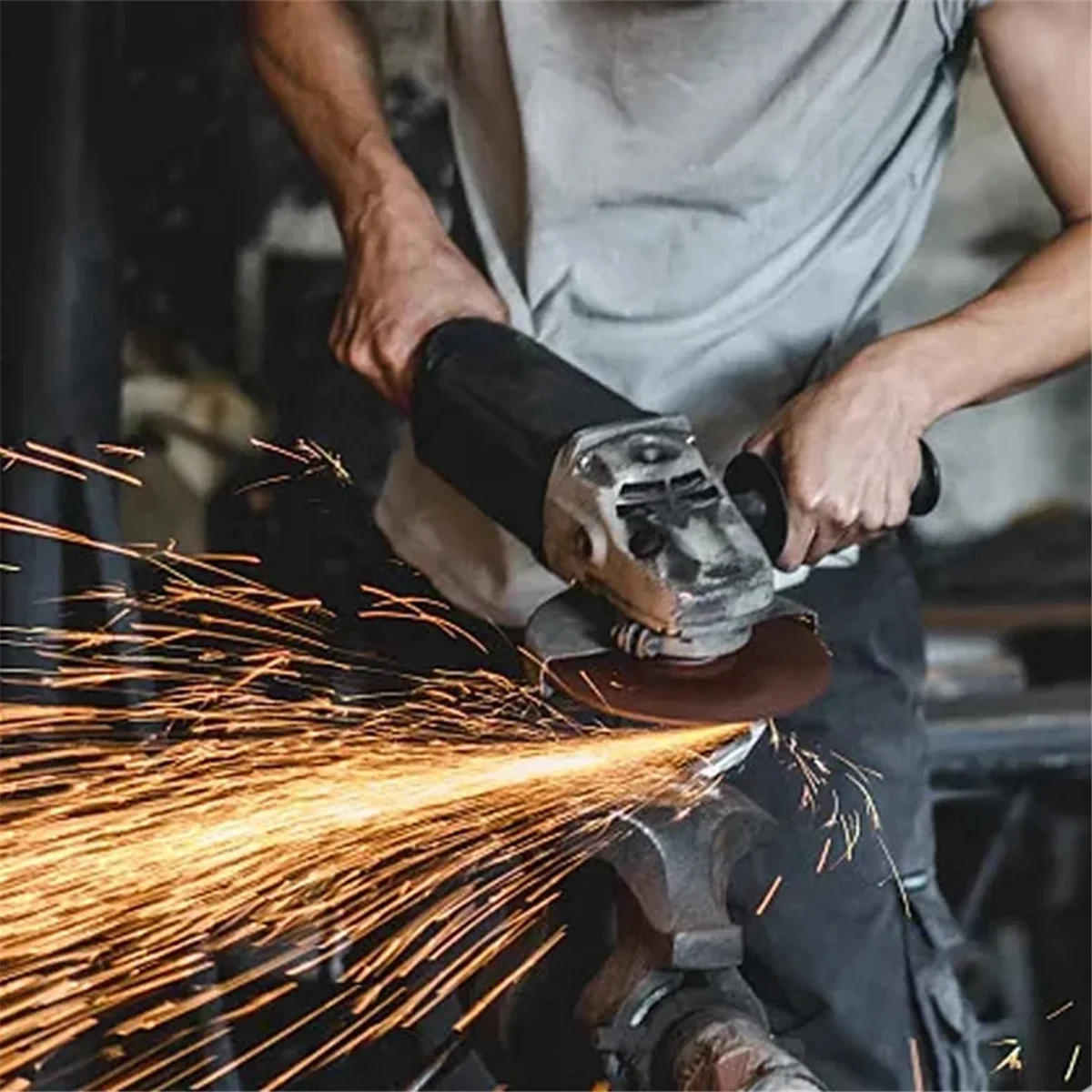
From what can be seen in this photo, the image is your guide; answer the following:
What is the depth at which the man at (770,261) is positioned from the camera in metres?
1.54

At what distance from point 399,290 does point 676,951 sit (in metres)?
0.52

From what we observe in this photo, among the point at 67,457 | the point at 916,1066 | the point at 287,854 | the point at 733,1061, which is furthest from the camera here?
the point at 67,457

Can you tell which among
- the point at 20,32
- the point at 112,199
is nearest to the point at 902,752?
the point at 112,199

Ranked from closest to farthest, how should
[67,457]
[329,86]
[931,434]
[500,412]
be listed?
1. [500,412]
2. [329,86]
3. [67,457]
4. [931,434]

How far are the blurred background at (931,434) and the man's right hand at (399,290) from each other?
524 millimetres

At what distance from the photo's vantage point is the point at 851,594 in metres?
1.66

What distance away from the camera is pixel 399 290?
1521 mm

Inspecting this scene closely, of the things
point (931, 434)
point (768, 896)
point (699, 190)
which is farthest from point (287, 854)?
point (931, 434)

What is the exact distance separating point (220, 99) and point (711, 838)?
124cm

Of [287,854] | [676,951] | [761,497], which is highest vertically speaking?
[761,497]

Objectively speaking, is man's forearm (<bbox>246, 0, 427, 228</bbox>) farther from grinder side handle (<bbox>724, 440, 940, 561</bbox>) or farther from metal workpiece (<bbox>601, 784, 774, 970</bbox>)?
metal workpiece (<bbox>601, 784, 774, 970</bbox>)

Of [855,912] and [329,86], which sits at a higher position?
[329,86]

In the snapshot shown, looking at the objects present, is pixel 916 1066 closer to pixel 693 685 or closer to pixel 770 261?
pixel 693 685

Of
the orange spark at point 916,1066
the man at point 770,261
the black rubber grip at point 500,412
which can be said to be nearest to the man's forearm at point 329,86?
the man at point 770,261
